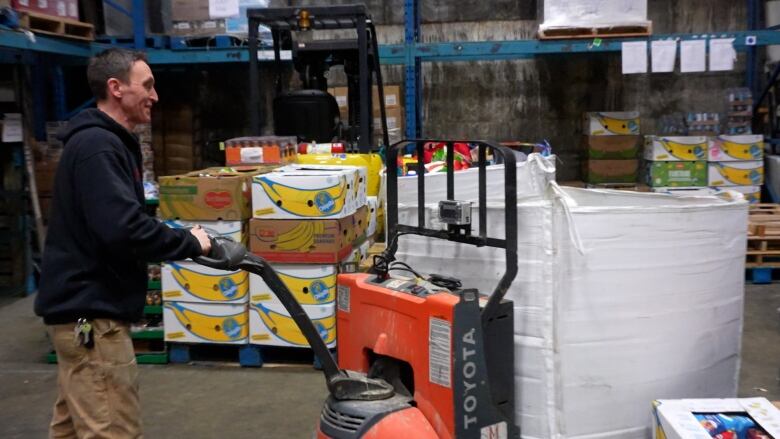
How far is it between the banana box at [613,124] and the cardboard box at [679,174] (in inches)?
25.8

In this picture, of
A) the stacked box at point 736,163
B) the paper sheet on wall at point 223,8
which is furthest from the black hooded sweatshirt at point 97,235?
the stacked box at point 736,163

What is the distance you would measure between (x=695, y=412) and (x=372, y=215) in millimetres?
3932

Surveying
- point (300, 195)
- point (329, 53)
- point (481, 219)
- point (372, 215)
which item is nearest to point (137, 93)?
point (481, 219)

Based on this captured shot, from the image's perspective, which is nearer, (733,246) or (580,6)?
(733,246)

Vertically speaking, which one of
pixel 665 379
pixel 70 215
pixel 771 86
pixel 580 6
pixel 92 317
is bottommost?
pixel 665 379

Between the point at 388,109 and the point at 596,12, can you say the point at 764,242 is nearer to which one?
the point at 596,12

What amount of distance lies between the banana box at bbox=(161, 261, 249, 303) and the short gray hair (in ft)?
8.38

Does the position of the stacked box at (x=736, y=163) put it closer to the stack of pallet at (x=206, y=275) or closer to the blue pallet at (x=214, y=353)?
the stack of pallet at (x=206, y=275)

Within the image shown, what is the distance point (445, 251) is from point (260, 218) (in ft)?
6.74

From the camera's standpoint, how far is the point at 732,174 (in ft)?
27.7

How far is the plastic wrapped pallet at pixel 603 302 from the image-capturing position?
3.20 meters

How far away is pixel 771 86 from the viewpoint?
952cm

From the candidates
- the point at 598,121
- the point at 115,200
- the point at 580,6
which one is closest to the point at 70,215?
the point at 115,200

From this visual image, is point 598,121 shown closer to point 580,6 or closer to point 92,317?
point 580,6
